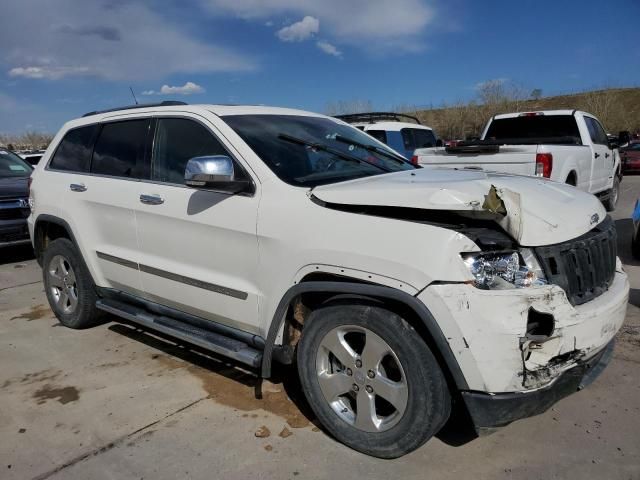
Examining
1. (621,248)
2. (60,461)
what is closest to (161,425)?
(60,461)

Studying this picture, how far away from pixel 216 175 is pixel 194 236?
23.2 inches

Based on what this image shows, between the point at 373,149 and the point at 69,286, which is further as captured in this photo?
the point at 69,286

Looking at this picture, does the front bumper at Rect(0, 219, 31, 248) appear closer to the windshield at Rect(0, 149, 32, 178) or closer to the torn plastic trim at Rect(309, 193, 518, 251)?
the windshield at Rect(0, 149, 32, 178)

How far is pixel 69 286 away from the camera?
491 centimetres

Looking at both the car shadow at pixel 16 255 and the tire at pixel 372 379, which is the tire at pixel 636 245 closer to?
the tire at pixel 372 379

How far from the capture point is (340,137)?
3977 mm

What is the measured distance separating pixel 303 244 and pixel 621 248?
6.47 metres

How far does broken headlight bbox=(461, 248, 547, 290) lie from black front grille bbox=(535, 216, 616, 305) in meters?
0.06

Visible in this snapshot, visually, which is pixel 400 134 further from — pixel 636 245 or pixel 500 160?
pixel 636 245

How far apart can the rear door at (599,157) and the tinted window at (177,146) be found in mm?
7047

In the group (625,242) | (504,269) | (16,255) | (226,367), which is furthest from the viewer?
(16,255)

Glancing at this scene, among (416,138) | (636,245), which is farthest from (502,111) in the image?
(636,245)

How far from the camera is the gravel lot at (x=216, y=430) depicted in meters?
2.79

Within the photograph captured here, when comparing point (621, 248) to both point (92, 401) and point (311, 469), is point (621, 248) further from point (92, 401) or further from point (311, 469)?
point (92, 401)
